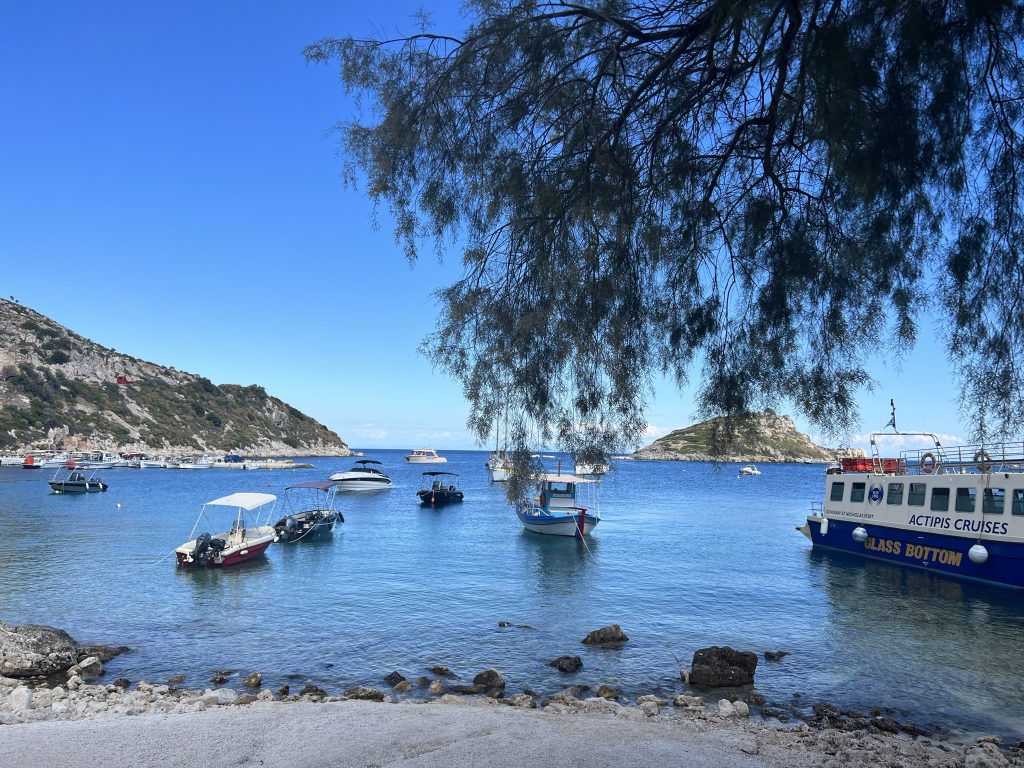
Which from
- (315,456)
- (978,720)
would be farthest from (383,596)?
(315,456)

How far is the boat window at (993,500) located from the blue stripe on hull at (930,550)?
1.13 meters

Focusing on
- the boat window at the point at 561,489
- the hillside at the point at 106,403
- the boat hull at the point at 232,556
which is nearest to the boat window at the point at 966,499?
the boat window at the point at 561,489

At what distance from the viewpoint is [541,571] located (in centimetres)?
2883

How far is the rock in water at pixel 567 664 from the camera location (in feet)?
50.0

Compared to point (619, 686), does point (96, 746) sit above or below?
above

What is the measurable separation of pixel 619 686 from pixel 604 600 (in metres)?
9.15

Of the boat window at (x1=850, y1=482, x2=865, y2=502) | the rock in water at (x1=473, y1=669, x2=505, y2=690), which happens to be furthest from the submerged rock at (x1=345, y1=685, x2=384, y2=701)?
the boat window at (x1=850, y1=482, x2=865, y2=502)

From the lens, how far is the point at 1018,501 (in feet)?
77.6

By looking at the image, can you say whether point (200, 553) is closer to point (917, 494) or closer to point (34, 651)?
point (34, 651)

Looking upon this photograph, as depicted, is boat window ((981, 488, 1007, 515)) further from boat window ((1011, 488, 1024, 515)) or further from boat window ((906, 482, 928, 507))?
boat window ((906, 482, 928, 507))

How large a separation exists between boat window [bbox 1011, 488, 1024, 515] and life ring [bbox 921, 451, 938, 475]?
433 cm

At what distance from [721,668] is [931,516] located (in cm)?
1824

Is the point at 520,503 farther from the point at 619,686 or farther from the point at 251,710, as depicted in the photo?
the point at 619,686

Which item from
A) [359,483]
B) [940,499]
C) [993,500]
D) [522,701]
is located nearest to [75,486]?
[359,483]
